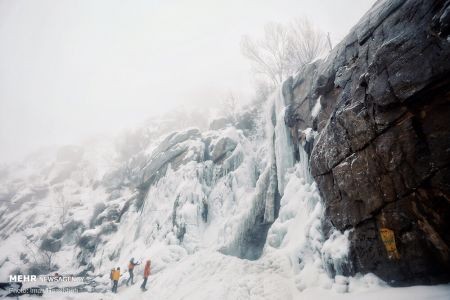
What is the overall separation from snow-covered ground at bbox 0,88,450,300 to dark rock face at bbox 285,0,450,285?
2.11 ft

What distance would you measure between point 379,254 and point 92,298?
12593 mm

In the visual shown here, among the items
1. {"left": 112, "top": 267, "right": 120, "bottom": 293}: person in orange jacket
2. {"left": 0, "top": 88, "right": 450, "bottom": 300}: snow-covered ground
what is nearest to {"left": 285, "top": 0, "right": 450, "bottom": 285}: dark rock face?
{"left": 0, "top": 88, "right": 450, "bottom": 300}: snow-covered ground

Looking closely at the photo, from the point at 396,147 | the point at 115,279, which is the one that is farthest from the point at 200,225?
the point at 396,147

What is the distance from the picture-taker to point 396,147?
6.02 metres

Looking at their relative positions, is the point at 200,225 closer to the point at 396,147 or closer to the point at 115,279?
the point at 115,279

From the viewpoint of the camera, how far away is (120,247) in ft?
71.0

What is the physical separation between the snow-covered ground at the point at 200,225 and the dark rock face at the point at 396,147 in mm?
643

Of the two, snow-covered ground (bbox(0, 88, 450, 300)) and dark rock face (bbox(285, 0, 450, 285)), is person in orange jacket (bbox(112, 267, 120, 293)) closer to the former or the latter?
snow-covered ground (bbox(0, 88, 450, 300))

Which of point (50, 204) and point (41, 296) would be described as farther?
point (50, 204)

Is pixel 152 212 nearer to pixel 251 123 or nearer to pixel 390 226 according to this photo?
pixel 251 123

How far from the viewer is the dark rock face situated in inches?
209

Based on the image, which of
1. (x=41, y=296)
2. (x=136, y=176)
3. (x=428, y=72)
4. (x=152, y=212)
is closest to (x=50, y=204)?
(x=136, y=176)

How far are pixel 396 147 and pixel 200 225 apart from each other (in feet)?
45.7

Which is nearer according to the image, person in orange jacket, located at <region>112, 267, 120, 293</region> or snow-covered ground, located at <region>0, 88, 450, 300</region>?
snow-covered ground, located at <region>0, 88, 450, 300</region>
